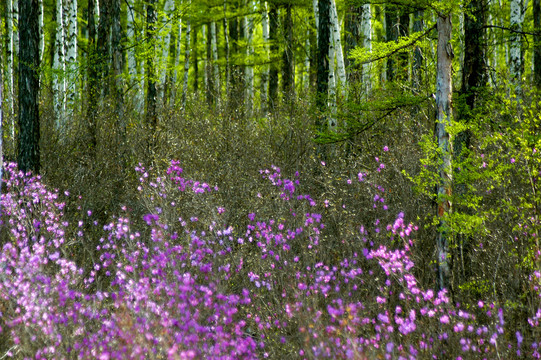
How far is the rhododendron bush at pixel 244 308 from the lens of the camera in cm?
323

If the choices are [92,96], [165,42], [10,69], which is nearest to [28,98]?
[92,96]

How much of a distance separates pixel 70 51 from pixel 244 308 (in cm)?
887

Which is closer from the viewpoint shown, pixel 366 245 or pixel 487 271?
pixel 487 271

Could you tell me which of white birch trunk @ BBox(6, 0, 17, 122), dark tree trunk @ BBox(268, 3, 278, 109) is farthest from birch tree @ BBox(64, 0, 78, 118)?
dark tree trunk @ BBox(268, 3, 278, 109)

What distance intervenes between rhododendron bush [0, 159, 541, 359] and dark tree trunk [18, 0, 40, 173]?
5.30ft

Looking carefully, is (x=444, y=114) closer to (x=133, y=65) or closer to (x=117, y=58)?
(x=117, y=58)

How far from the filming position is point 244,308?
432 cm

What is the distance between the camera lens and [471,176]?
4.46 m

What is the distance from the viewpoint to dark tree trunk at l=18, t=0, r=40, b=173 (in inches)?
285

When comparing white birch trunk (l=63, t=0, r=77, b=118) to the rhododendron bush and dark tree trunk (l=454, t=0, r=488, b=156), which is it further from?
dark tree trunk (l=454, t=0, r=488, b=156)

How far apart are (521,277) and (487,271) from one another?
0.44 meters

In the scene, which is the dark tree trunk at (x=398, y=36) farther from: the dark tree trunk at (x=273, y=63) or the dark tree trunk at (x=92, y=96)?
the dark tree trunk at (x=92, y=96)

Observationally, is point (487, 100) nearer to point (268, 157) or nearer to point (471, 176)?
point (471, 176)

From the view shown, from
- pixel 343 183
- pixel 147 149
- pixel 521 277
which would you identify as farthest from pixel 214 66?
pixel 521 277
